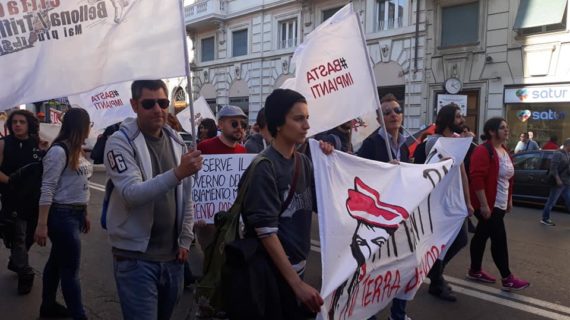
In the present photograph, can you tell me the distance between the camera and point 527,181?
11492 millimetres

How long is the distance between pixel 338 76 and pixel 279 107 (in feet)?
6.50

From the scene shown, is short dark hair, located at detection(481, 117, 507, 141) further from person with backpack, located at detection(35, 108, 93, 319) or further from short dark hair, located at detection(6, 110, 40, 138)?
short dark hair, located at detection(6, 110, 40, 138)

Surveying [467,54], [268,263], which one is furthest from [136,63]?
[467,54]

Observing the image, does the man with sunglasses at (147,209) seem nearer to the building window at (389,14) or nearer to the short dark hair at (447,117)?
the short dark hair at (447,117)

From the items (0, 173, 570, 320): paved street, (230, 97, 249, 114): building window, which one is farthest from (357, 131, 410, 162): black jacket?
(230, 97, 249, 114): building window

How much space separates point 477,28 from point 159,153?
18.0m

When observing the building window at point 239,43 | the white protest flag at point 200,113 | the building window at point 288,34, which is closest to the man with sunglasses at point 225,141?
the white protest flag at point 200,113

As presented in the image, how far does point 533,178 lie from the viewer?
11383 millimetres

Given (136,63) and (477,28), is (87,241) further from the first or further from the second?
(477,28)

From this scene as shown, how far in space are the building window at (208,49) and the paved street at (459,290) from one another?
2482 centimetres

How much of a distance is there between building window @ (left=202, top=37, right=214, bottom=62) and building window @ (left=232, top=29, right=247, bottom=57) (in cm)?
224

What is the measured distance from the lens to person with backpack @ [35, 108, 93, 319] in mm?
3742

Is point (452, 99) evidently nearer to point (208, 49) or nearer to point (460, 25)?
point (460, 25)

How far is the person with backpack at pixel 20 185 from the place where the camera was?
4.66 metres
